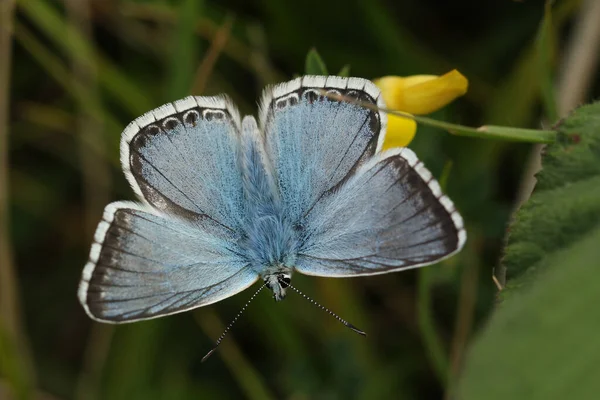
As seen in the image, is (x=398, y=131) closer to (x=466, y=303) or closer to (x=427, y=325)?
(x=427, y=325)

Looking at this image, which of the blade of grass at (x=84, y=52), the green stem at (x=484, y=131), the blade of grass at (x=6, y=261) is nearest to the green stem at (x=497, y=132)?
the green stem at (x=484, y=131)

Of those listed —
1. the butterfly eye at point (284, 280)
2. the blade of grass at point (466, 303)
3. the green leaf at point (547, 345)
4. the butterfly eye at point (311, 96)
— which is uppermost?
the butterfly eye at point (311, 96)

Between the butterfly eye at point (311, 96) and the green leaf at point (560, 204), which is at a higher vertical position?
the butterfly eye at point (311, 96)

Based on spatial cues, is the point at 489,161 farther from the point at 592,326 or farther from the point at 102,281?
the point at 592,326

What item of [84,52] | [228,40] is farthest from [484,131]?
[84,52]

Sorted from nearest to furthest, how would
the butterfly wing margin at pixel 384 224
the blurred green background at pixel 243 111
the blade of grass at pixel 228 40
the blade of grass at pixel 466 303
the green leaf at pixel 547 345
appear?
the green leaf at pixel 547 345
the butterfly wing margin at pixel 384 224
the blade of grass at pixel 466 303
the blurred green background at pixel 243 111
the blade of grass at pixel 228 40

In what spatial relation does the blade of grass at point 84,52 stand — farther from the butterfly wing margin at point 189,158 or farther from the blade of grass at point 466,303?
the blade of grass at point 466,303

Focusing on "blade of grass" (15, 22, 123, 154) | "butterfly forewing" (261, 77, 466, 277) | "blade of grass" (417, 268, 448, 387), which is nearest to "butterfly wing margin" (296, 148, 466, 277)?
"butterfly forewing" (261, 77, 466, 277)
